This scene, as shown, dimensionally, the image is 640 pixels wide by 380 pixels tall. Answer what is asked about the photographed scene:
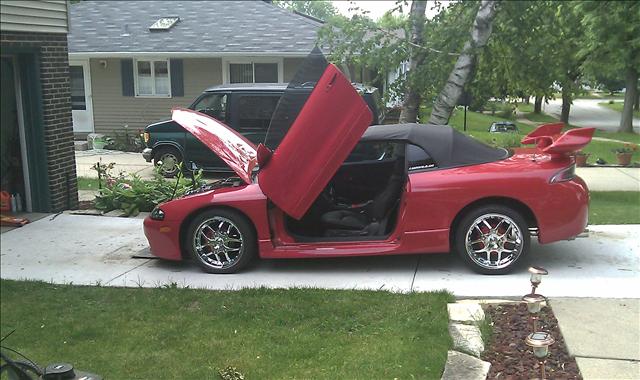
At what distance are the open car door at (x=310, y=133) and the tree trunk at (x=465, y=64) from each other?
2.97m

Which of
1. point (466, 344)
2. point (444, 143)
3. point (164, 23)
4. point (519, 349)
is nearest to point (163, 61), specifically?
point (164, 23)

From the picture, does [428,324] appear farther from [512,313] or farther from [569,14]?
[569,14]

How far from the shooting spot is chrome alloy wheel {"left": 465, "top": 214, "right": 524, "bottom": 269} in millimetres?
5184

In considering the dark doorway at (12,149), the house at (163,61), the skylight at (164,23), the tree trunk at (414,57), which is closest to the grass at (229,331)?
the dark doorway at (12,149)

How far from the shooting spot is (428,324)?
412 centimetres

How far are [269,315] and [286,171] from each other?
109 centimetres

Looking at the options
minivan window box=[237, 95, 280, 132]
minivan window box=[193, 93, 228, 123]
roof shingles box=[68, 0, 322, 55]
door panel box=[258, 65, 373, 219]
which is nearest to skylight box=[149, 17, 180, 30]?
roof shingles box=[68, 0, 322, 55]

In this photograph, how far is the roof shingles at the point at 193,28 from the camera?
52.0 ft

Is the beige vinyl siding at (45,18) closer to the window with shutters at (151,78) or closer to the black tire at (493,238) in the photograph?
the black tire at (493,238)

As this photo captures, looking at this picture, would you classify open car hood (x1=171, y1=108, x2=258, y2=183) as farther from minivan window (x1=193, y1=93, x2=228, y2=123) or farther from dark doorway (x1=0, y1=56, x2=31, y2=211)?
minivan window (x1=193, y1=93, x2=228, y2=123)

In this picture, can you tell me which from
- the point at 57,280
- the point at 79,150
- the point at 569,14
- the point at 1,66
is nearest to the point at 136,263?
the point at 57,280

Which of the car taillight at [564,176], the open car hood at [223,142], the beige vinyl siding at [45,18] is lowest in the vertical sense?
the car taillight at [564,176]

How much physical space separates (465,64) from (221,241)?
373cm

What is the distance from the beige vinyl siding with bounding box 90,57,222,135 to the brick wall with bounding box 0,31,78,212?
823cm
